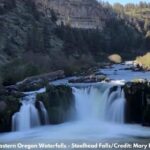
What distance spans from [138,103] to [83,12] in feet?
441

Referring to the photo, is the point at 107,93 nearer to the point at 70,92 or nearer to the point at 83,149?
the point at 70,92

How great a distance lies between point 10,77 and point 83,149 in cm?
2283

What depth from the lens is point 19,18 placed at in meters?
82.1

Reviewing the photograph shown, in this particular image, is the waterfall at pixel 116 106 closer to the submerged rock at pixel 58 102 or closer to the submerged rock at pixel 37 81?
the submerged rock at pixel 58 102

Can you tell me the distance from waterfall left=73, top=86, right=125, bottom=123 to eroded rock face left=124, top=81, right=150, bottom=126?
1.54 ft

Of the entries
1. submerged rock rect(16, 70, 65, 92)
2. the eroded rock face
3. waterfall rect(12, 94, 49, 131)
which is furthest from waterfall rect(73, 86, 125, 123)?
submerged rock rect(16, 70, 65, 92)

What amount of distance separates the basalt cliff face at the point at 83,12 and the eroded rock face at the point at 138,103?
10245cm

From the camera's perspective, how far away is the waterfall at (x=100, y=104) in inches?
1298

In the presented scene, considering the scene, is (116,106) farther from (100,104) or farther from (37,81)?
(37,81)

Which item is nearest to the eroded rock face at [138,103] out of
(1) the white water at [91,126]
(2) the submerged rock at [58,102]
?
(1) the white water at [91,126]

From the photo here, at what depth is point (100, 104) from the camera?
113 ft

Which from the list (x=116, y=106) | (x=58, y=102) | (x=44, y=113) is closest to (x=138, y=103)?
(x=116, y=106)

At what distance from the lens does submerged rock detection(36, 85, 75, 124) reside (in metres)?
32.9

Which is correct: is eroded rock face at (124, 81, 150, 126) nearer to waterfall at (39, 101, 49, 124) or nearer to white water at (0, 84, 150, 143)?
white water at (0, 84, 150, 143)
